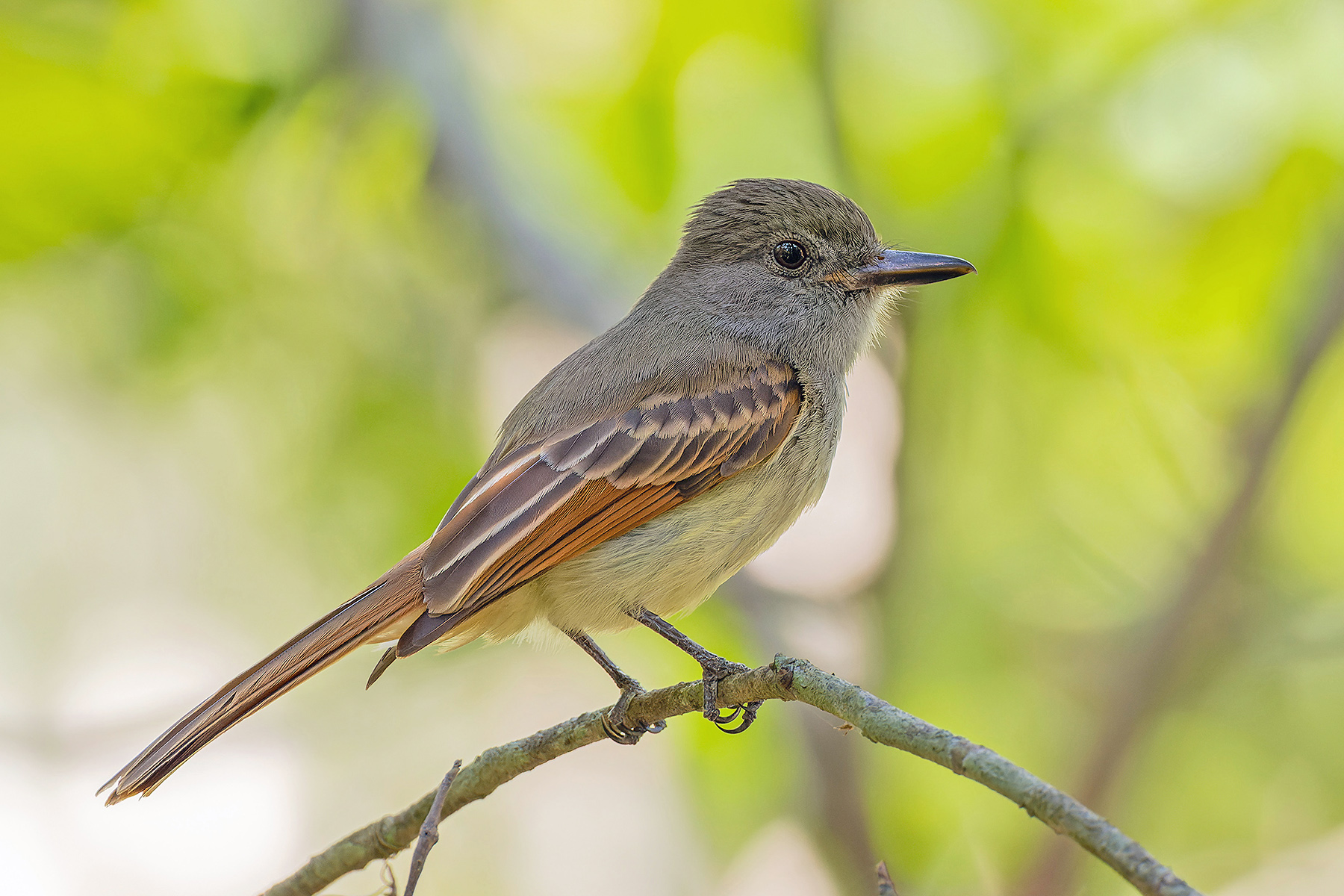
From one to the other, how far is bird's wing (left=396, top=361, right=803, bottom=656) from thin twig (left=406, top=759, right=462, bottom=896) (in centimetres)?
57

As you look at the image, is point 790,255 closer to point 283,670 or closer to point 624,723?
point 624,723

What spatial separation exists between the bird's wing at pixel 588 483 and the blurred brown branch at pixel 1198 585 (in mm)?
1614

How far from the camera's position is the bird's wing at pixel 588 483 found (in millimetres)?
2988

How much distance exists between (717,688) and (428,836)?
669mm

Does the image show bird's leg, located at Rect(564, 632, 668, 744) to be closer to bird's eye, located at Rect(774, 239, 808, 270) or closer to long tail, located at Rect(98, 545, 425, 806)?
long tail, located at Rect(98, 545, 425, 806)

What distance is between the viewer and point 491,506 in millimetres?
3152

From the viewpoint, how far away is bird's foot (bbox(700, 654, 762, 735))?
252 centimetres

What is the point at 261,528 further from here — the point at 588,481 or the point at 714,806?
the point at 588,481

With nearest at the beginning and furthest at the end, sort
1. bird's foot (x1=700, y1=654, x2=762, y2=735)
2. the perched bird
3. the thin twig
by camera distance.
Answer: the thin twig → bird's foot (x1=700, y1=654, x2=762, y2=735) → the perched bird

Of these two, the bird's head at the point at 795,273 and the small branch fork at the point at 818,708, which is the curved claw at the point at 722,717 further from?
the bird's head at the point at 795,273

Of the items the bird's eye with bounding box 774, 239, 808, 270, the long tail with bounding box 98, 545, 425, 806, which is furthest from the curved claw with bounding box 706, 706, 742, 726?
the bird's eye with bounding box 774, 239, 808, 270

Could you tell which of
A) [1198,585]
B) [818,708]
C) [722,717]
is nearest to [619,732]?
[722,717]

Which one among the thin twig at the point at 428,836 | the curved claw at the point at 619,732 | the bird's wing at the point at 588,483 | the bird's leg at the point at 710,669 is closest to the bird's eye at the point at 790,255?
the bird's wing at the point at 588,483

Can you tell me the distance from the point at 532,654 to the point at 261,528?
164 centimetres
